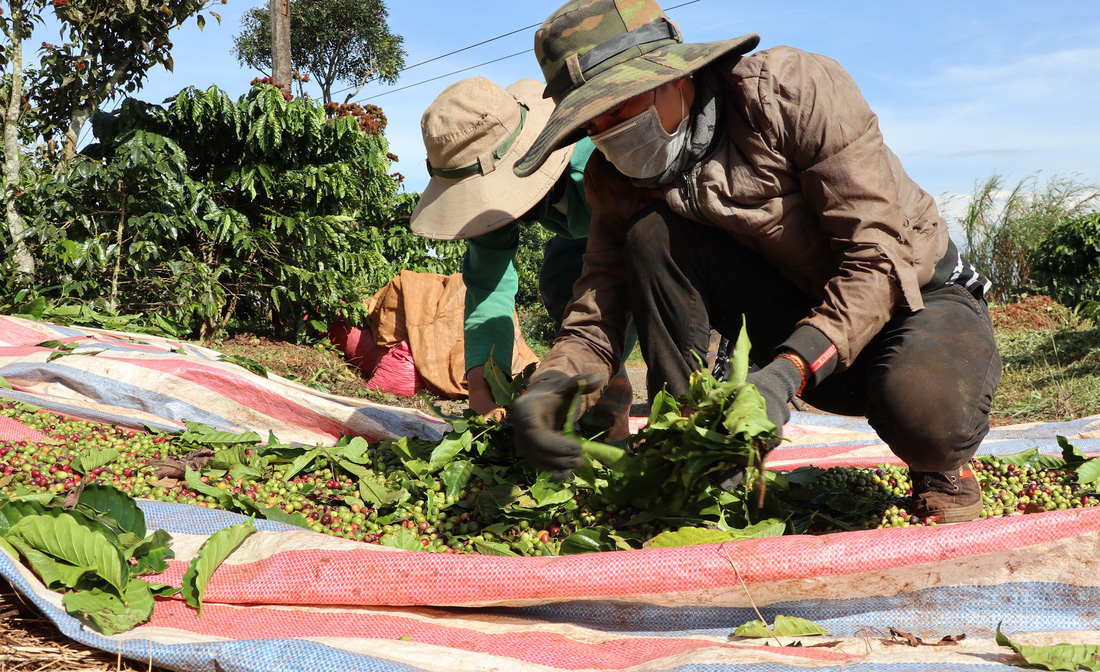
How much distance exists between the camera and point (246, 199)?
5.78 m

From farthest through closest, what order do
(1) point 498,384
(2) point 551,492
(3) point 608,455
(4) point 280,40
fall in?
1. (4) point 280,40
2. (1) point 498,384
3. (2) point 551,492
4. (3) point 608,455

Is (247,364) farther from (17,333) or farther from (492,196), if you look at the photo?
(492,196)

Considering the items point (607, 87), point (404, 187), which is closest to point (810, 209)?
point (607, 87)

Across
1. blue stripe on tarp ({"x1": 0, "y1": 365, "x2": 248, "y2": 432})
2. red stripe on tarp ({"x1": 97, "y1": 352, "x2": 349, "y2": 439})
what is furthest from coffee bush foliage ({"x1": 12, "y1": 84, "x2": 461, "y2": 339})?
red stripe on tarp ({"x1": 97, "y1": 352, "x2": 349, "y2": 439})

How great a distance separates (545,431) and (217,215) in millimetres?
4407

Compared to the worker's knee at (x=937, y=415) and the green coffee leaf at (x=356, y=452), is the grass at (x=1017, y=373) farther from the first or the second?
the worker's knee at (x=937, y=415)

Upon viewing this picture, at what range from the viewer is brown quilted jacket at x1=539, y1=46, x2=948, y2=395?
1.77m

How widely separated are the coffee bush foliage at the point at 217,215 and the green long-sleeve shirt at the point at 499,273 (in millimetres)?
2942

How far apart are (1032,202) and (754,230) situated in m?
10.2

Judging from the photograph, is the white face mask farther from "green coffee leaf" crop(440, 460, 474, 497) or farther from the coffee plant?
"green coffee leaf" crop(440, 460, 474, 497)

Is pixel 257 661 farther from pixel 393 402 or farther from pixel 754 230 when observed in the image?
pixel 393 402

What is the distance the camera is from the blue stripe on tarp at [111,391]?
9.77 feet

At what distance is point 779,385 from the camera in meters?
1.60

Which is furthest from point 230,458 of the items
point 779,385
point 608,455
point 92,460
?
point 779,385
